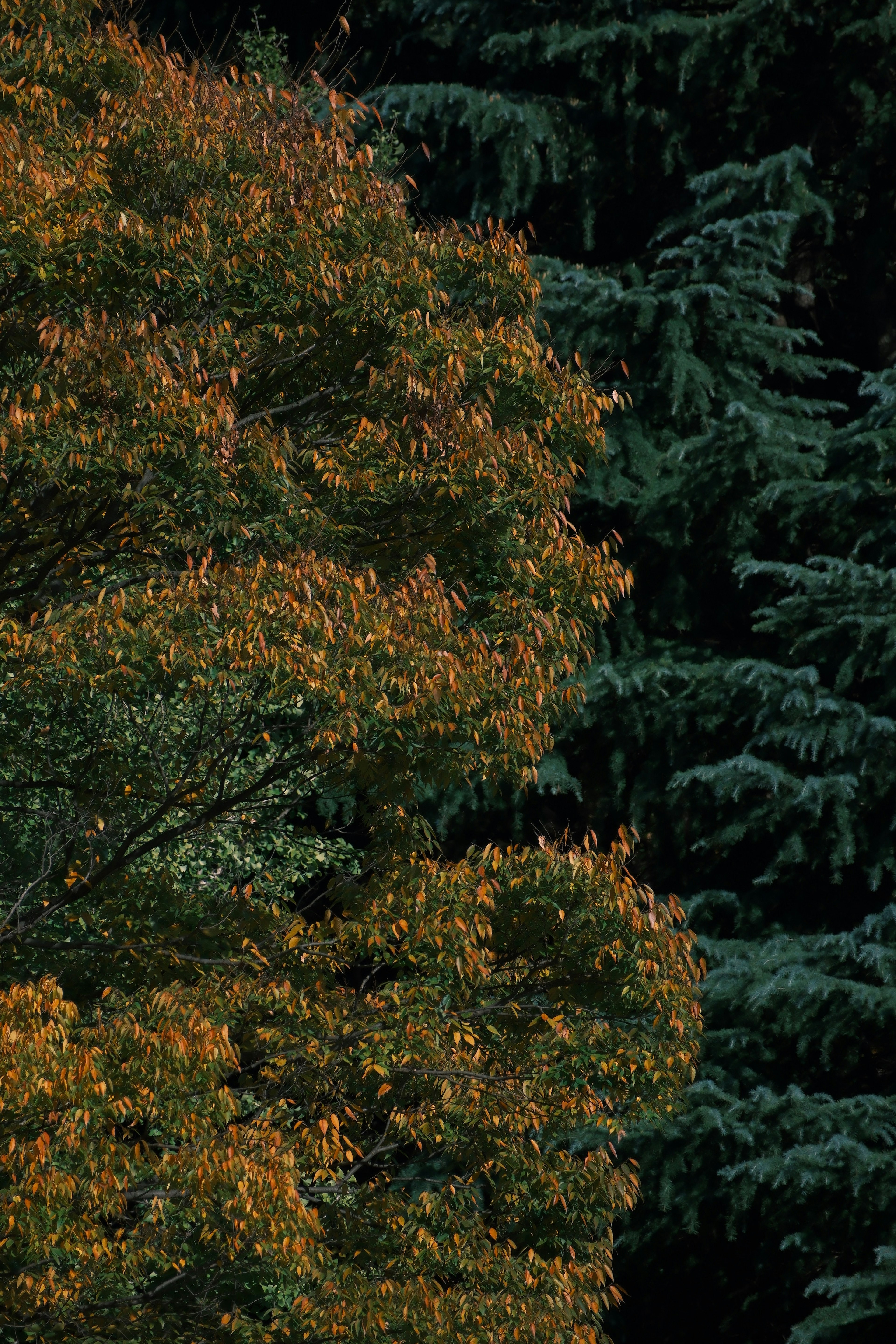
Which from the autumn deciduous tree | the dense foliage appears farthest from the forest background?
the autumn deciduous tree

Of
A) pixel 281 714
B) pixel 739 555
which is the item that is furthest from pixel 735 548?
pixel 281 714

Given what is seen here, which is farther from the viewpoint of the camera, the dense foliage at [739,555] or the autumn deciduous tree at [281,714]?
the dense foliage at [739,555]

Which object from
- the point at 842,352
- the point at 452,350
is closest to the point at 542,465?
the point at 452,350

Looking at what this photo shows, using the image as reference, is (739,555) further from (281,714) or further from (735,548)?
(281,714)

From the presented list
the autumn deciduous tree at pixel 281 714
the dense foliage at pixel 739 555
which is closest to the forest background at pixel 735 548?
the dense foliage at pixel 739 555

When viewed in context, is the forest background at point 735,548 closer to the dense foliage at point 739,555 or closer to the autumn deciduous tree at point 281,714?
the dense foliage at point 739,555

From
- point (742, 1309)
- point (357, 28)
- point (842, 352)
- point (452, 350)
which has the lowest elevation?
point (742, 1309)

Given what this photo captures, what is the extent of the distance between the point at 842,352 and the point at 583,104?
3830 millimetres

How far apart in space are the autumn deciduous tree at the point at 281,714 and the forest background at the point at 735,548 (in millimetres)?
3563

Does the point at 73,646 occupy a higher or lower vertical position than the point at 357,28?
lower

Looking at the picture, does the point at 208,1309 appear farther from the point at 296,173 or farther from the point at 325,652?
the point at 296,173

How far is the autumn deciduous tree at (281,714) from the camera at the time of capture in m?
5.07

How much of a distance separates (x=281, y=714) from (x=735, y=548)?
551 centimetres

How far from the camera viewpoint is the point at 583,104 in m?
12.8
